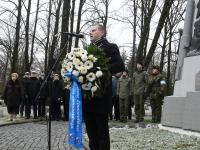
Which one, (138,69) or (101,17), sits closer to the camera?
(138,69)

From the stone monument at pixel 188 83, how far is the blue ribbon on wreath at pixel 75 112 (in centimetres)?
410

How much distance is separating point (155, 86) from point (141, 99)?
95cm

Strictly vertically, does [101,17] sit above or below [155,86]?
above

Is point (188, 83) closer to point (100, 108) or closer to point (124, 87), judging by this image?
point (124, 87)

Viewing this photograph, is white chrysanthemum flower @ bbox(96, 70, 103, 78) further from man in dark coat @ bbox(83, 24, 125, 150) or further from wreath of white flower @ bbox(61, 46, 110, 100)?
man in dark coat @ bbox(83, 24, 125, 150)

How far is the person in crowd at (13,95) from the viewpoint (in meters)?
15.1

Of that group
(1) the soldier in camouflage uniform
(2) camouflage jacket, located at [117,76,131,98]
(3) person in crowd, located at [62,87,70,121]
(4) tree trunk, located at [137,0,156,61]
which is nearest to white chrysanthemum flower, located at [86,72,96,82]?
(1) the soldier in camouflage uniform

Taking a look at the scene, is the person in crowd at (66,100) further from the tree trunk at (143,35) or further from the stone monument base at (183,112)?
the stone monument base at (183,112)

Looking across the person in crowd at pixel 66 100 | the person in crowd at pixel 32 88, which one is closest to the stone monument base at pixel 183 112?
the person in crowd at pixel 66 100

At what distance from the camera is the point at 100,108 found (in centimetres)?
528

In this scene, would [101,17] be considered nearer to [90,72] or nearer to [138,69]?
[138,69]

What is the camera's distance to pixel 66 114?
16.6m

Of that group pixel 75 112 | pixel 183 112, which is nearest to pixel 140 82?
pixel 183 112

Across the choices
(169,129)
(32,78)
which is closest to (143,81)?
(169,129)
